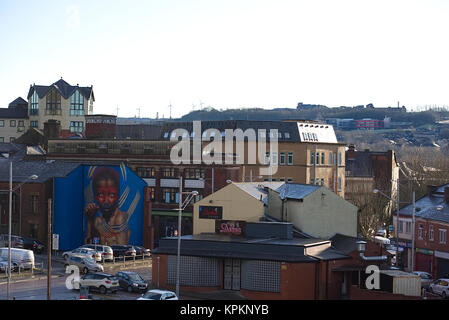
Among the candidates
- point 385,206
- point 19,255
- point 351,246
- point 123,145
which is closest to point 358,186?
point 385,206

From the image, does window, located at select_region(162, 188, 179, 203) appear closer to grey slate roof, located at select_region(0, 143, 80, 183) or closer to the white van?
grey slate roof, located at select_region(0, 143, 80, 183)

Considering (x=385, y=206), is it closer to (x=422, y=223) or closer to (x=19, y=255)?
(x=422, y=223)

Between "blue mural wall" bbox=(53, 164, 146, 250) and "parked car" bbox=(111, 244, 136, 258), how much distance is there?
4057 mm

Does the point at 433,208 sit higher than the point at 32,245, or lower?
higher

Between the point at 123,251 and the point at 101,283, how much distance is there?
18158 millimetres

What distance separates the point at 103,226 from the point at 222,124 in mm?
28962

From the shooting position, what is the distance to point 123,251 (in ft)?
216

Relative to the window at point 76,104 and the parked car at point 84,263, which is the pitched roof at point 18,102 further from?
the parked car at point 84,263

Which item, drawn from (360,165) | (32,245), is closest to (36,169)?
(32,245)

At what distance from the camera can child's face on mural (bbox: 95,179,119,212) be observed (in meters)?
70.9

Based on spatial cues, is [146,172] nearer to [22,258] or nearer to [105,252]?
[105,252]

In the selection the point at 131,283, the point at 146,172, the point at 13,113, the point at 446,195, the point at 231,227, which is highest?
the point at 13,113

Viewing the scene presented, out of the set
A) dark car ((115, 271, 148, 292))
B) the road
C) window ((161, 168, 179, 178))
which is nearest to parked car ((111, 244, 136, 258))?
the road

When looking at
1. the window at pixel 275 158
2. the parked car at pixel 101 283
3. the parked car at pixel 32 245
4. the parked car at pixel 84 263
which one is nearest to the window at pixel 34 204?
the parked car at pixel 32 245
